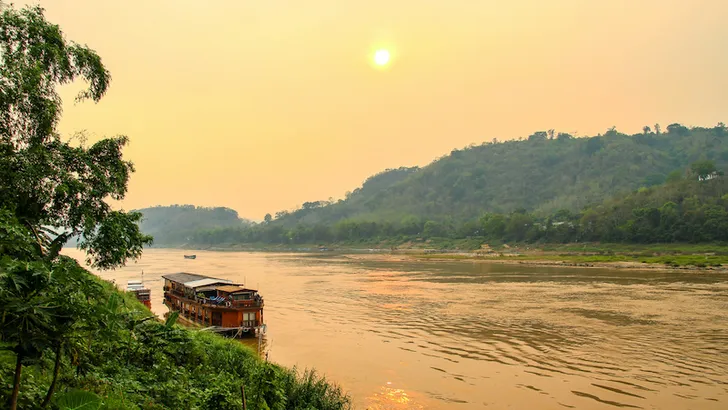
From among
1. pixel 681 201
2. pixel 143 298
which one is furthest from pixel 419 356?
pixel 681 201

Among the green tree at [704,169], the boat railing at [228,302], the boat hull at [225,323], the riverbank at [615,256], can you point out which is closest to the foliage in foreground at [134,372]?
the boat hull at [225,323]

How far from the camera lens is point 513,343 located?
87.0 feet

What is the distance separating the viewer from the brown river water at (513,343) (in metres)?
18.6

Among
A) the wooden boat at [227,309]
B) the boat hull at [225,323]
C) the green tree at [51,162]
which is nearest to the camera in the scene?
the green tree at [51,162]

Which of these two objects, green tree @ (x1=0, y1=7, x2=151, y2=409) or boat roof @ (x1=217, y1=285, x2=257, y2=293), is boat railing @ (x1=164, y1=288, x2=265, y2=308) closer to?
boat roof @ (x1=217, y1=285, x2=257, y2=293)

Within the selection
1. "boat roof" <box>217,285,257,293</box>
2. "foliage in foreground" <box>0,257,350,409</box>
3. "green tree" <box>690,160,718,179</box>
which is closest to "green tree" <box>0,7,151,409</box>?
"foliage in foreground" <box>0,257,350,409</box>

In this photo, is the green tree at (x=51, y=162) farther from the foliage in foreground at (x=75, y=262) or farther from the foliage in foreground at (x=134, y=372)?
the foliage in foreground at (x=134, y=372)

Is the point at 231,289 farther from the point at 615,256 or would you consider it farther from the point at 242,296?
the point at 615,256

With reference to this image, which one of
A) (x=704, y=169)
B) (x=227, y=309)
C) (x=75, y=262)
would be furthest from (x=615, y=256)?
(x=75, y=262)

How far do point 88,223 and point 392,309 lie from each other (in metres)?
29.9

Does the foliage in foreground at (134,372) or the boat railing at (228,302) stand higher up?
the foliage in foreground at (134,372)

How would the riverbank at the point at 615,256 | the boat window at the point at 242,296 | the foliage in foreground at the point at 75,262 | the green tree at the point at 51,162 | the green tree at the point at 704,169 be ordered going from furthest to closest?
the green tree at the point at 704,169
the riverbank at the point at 615,256
the boat window at the point at 242,296
the green tree at the point at 51,162
the foliage in foreground at the point at 75,262

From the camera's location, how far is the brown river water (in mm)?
18609

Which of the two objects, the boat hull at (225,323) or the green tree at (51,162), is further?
the boat hull at (225,323)
